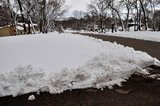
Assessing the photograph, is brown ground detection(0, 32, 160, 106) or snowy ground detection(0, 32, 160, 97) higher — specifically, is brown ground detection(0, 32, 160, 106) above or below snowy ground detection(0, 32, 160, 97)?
below

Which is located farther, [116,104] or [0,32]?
[0,32]

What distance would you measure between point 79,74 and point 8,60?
8.34 feet

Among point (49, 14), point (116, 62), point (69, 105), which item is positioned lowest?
point (69, 105)

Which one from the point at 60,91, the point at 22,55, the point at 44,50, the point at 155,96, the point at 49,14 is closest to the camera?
the point at 155,96

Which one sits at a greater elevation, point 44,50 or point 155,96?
point 44,50

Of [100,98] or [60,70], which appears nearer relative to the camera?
[100,98]

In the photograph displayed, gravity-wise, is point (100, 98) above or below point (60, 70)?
below

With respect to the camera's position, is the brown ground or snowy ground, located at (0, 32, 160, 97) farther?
snowy ground, located at (0, 32, 160, 97)

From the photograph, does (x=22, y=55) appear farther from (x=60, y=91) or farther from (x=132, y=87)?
(x=132, y=87)

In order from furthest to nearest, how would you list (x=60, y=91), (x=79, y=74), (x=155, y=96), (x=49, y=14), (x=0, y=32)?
(x=0, y=32) → (x=49, y=14) → (x=79, y=74) → (x=60, y=91) → (x=155, y=96)

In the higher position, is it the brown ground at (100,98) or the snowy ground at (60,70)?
the snowy ground at (60,70)

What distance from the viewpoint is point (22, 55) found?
909 cm

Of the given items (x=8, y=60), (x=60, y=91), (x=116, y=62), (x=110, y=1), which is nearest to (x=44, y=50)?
(x=8, y=60)

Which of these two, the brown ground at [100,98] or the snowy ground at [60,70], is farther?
the snowy ground at [60,70]
